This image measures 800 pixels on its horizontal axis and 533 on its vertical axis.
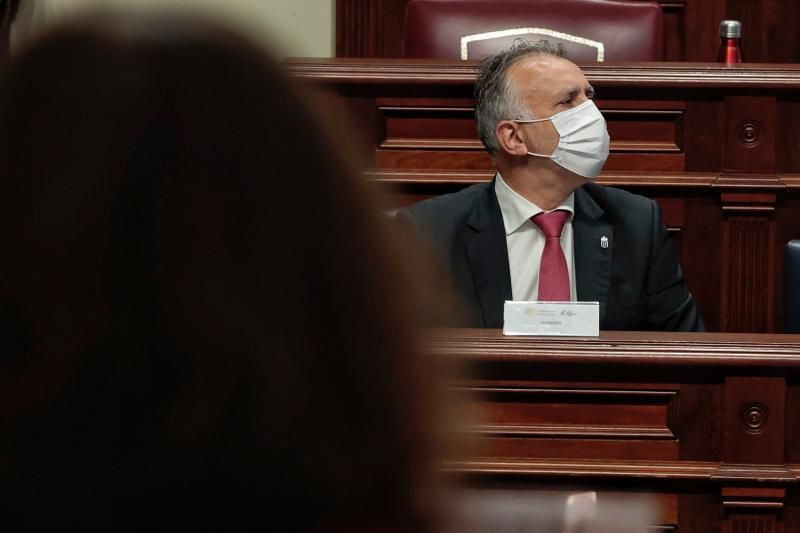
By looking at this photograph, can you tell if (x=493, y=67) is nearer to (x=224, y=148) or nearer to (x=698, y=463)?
(x=698, y=463)

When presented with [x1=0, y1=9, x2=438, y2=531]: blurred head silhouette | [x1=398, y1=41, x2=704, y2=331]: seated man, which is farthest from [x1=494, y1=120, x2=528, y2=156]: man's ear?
[x1=0, y1=9, x2=438, y2=531]: blurred head silhouette

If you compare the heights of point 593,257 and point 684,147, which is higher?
point 684,147

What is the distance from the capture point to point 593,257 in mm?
1685

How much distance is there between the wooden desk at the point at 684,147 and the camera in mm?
1792

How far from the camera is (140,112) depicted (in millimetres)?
297

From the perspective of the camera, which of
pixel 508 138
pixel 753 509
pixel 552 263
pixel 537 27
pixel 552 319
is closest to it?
pixel 753 509

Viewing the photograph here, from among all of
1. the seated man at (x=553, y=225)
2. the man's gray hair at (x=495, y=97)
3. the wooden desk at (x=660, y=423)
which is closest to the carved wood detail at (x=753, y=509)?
the wooden desk at (x=660, y=423)

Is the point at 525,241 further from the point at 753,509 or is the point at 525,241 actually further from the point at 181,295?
the point at 181,295

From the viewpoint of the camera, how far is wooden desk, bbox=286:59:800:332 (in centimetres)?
179

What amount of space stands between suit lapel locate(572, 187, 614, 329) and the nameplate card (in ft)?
1.46

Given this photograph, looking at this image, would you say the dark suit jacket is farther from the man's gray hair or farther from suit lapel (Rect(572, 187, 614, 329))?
the man's gray hair

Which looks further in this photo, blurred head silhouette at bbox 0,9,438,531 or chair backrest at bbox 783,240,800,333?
chair backrest at bbox 783,240,800,333

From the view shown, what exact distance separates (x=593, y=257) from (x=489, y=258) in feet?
0.44

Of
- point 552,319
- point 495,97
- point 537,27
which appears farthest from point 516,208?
point 537,27
